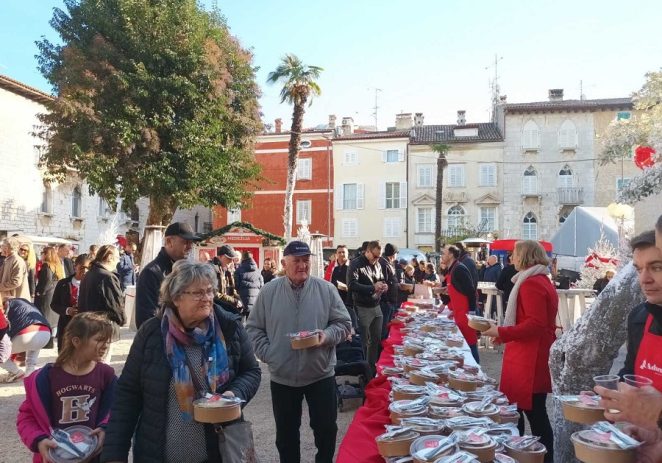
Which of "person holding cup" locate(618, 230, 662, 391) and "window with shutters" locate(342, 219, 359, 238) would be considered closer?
"person holding cup" locate(618, 230, 662, 391)

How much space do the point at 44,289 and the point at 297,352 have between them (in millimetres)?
7373

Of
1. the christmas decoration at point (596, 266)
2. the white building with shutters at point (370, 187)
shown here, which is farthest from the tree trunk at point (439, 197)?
the christmas decoration at point (596, 266)

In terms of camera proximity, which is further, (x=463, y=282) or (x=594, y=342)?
(x=463, y=282)

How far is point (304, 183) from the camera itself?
42.1m

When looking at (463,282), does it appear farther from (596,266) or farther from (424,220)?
(424,220)

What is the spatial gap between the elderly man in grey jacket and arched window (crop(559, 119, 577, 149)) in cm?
3915

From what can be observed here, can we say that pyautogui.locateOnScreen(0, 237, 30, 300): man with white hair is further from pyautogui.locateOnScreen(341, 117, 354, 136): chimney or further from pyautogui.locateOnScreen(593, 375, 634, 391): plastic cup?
pyautogui.locateOnScreen(341, 117, 354, 136): chimney

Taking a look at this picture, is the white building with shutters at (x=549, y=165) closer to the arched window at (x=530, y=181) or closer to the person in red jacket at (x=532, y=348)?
the arched window at (x=530, y=181)

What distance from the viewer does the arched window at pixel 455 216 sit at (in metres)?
39.6

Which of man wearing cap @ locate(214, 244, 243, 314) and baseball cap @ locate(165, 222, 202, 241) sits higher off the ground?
baseball cap @ locate(165, 222, 202, 241)

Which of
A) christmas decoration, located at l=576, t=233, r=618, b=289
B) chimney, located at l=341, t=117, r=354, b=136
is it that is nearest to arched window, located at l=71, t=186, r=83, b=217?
chimney, located at l=341, t=117, r=354, b=136

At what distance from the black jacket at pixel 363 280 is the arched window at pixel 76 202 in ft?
78.1

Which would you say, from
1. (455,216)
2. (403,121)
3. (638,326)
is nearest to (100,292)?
(638,326)

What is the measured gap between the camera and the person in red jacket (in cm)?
381
